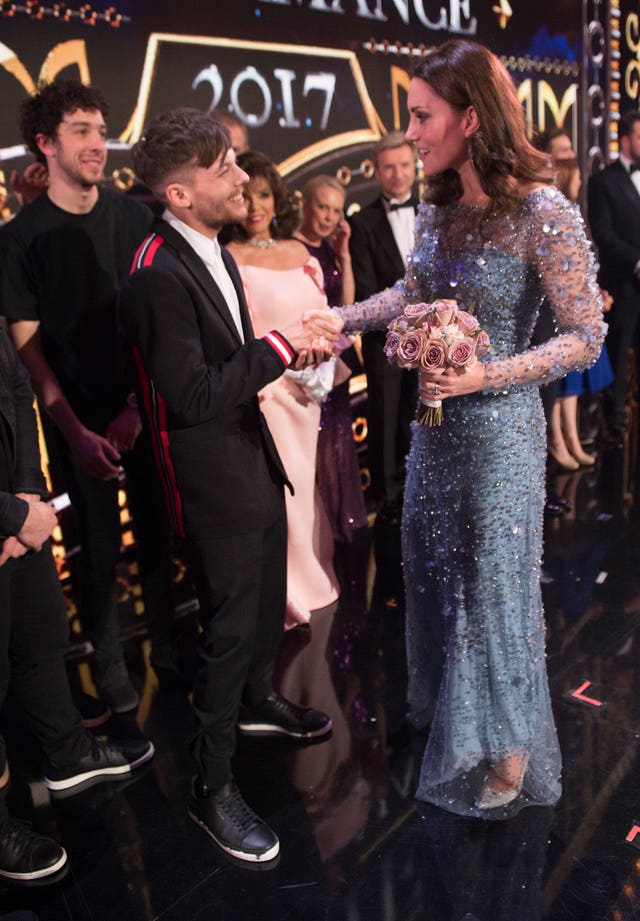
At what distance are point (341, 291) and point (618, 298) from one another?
2.85 m

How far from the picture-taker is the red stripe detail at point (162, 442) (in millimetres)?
2344

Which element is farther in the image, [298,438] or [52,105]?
[298,438]

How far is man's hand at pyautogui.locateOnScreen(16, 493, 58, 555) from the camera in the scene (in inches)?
93.8

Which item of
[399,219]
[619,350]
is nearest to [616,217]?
[619,350]

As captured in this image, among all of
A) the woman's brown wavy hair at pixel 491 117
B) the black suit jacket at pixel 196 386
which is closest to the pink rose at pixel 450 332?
the woman's brown wavy hair at pixel 491 117

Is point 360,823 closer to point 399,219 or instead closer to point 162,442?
point 162,442

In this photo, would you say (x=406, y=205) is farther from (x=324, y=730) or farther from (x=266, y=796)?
(x=266, y=796)

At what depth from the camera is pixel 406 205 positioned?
16.5 feet

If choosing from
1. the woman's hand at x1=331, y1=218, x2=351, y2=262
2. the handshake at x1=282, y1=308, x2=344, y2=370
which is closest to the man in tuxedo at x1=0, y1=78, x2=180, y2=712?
the handshake at x1=282, y1=308, x2=344, y2=370

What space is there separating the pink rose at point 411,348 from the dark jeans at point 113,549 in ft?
4.32

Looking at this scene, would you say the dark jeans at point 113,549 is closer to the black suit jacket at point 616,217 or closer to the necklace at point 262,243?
the necklace at point 262,243

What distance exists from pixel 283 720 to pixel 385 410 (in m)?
2.57

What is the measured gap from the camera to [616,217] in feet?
21.0

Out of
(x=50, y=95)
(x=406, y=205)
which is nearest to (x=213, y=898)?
(x=50, y=95)
